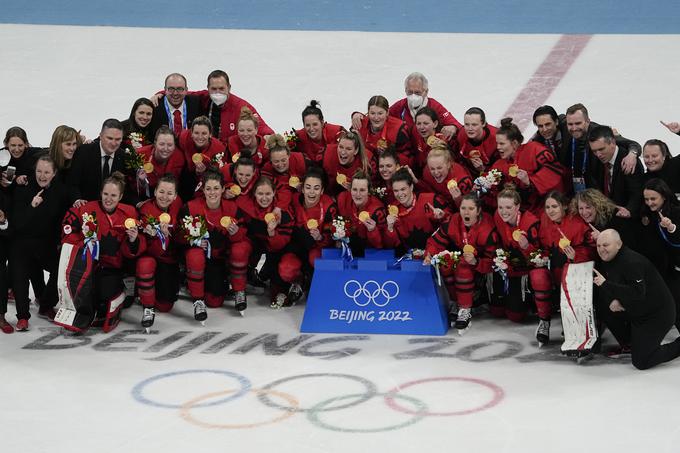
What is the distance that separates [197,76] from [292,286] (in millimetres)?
5954

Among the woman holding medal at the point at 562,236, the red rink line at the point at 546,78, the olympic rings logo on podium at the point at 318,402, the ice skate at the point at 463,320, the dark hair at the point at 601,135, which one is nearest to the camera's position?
the olympic rings logo on podium at the point at 318,402

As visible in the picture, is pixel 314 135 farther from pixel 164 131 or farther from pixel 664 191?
pixel 664 191

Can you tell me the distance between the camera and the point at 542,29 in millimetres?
14984

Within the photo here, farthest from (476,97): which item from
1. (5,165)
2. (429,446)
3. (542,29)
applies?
(429,446)

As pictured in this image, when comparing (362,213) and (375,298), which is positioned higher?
(362,213)

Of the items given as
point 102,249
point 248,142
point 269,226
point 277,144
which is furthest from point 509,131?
point 102,249

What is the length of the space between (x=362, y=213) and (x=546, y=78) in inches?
234

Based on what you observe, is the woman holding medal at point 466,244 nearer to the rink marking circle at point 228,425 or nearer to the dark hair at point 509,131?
the dark hair at point 509,131

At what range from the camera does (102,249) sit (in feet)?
25.2

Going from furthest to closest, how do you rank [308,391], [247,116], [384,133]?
1. [384,133]
2. [247,116]
3. [308,391]

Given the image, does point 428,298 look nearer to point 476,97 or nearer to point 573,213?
point 573,213

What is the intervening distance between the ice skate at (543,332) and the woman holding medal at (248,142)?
2.42m

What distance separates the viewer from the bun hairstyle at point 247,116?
324 inches

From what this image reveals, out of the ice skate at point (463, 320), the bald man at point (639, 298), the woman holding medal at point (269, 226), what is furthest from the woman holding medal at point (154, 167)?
the bald man at point (639, 298)
